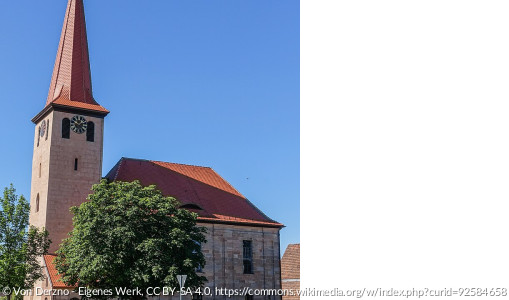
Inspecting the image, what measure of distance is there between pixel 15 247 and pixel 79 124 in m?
10.5

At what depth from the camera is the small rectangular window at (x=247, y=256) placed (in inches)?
1503

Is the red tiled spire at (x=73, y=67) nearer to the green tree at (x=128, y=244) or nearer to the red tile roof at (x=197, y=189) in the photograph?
the red tile roof at (x=197, y=189)

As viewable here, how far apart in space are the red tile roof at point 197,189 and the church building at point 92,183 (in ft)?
0.18

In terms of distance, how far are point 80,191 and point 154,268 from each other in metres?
11.3

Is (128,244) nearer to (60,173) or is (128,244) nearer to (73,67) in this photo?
(60,173)

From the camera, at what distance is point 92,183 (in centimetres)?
3578

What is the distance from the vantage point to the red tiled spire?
36.8 m

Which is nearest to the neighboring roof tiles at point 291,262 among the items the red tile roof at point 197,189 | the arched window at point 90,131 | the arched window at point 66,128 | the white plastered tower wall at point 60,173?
the red tile roof at point 197,189

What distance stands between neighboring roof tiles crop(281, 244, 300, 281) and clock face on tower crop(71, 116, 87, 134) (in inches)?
694
